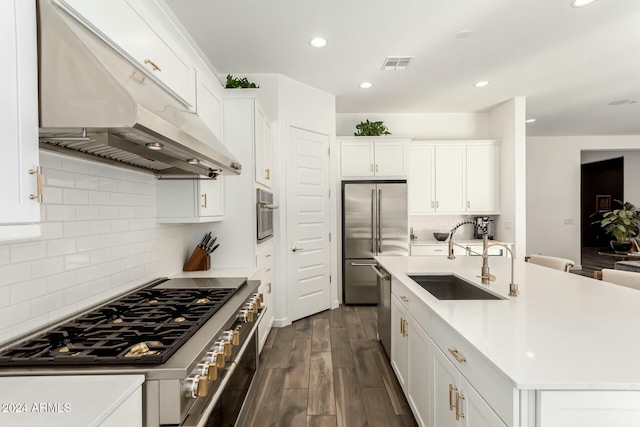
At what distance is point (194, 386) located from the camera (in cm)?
103

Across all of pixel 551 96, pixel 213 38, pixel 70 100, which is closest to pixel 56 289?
pixel 70 100

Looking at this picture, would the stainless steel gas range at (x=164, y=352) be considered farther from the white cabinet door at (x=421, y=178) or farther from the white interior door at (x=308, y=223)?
the white cabinet door at (x=421, y=178)

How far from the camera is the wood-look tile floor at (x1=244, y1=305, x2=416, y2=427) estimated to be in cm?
207

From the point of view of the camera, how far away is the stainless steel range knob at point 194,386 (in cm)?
103

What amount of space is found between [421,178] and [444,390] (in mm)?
4025

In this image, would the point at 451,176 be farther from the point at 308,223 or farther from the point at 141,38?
the point at 141,38

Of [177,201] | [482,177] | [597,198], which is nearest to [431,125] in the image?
[482,177]

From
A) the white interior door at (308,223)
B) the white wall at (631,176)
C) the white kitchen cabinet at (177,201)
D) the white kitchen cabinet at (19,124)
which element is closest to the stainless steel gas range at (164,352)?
the white kitchen cabinet at (19,124)

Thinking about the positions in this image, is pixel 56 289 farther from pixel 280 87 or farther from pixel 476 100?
pixel 476 100

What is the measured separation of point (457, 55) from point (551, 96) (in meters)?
2.28

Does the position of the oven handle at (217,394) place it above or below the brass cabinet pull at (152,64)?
below

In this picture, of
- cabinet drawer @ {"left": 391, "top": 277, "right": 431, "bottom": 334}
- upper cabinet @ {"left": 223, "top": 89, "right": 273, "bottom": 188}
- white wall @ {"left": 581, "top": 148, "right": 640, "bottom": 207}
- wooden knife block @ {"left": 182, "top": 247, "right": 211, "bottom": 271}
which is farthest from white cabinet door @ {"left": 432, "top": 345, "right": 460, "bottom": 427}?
white wall @ {"left": 581, "top": 148, "right": 640, "bottom": 207}

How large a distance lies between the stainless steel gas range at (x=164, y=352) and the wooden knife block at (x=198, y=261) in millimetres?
814

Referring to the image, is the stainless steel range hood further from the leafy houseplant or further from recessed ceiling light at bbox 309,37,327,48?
the leafy houseplant
